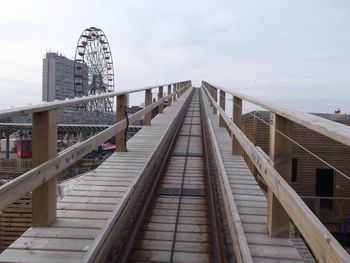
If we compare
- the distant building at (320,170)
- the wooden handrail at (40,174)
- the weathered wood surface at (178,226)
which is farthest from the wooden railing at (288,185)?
the distant building at (320,170)

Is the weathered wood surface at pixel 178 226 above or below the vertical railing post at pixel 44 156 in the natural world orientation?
below

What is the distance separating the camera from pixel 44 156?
10.3 feet

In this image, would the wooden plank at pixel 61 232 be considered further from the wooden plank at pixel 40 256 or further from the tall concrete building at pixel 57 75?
the tall concrete building at pixel 57 75

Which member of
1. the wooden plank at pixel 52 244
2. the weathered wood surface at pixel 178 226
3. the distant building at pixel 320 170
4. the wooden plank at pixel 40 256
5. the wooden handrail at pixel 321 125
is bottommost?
the distant building at pixel 320 170

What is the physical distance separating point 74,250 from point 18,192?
2.15ft

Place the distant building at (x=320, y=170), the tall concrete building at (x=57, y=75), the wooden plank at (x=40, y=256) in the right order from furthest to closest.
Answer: the tall concrete building at (x=57, y=75), the distant building at (x=320, y=170), the wooden plank at (x=40, y=256)

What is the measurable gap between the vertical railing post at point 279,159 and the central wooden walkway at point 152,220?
96 mm

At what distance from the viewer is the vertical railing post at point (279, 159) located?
118 inches

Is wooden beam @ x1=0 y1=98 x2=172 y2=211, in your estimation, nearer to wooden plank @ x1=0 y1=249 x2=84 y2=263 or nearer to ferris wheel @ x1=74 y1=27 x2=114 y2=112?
wooden plank @ x1=0 y1=249 x2=84 y2=263

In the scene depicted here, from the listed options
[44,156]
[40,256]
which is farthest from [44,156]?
[40,256]

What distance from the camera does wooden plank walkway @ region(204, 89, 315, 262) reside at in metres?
2.93

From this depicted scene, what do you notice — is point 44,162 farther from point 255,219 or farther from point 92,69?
point 92,69

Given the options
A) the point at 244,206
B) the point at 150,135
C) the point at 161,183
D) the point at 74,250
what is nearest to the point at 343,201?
the point at 150,135

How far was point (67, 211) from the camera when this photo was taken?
374 centimetres
